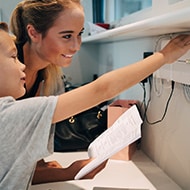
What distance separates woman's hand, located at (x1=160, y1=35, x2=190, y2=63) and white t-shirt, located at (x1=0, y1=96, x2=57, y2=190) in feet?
1.04

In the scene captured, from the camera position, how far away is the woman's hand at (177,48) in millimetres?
752

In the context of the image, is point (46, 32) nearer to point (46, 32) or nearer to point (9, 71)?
point (46, 32)

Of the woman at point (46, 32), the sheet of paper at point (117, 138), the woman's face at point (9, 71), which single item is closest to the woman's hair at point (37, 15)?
the woman at point (46, 32)

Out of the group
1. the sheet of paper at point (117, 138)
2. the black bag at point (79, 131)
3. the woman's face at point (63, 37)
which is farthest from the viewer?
the black bag at point (79, 131)

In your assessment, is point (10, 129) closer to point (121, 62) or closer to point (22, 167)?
point (22, 167)

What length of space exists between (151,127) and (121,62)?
550mm

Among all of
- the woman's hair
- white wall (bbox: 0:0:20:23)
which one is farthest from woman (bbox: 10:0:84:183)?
white wall (bbox: 0:0:20:23)

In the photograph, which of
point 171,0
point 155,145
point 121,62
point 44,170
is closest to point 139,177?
point 155,145

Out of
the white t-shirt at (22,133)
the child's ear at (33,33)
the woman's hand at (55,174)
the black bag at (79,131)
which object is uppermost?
the child's ear at (33,33)

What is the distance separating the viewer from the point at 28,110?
2.02 feet

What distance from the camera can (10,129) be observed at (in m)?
0.61

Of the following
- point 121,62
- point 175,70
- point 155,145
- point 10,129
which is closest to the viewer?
point 10,129

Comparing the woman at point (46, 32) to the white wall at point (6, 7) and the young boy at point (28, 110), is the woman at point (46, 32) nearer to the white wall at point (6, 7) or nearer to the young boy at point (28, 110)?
the young boy at point (28, 110)

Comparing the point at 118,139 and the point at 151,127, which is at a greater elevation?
the point at 118,139
